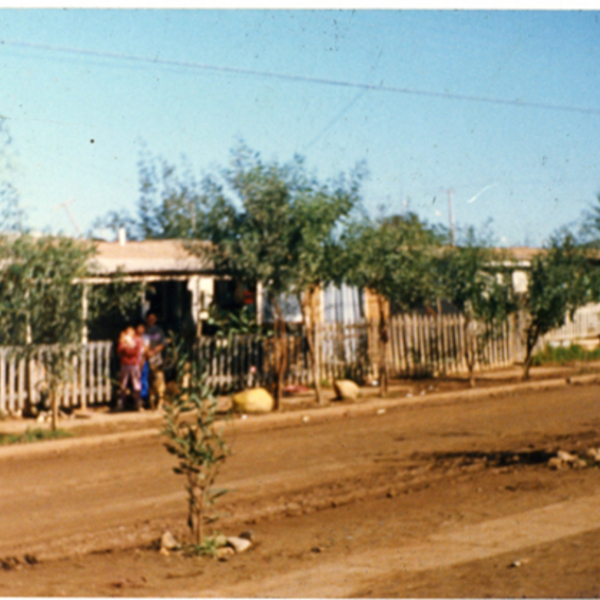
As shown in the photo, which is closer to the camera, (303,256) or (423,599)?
(423,599)

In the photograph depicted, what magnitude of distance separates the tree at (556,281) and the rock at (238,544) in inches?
571

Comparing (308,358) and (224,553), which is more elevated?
(308,358)

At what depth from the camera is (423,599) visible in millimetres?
4988

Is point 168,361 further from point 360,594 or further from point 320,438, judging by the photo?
point 360,594

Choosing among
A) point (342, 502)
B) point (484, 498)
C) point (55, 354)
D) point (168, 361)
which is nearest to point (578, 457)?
point (484, 498)

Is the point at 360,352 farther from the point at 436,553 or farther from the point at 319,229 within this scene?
the point at 436,553

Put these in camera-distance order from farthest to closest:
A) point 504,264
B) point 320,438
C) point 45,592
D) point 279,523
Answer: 1. point 504,264
2. point 320,438
3. point 279,523
4. point 45,592

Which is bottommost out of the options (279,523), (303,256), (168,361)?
(279,523)

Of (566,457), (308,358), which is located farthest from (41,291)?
(566,457)

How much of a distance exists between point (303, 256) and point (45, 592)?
10454 mm

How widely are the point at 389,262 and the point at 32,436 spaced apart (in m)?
8.26

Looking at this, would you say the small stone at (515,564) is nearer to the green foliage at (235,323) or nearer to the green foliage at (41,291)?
the green foliage at (41,291)

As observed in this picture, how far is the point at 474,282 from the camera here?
18891mm

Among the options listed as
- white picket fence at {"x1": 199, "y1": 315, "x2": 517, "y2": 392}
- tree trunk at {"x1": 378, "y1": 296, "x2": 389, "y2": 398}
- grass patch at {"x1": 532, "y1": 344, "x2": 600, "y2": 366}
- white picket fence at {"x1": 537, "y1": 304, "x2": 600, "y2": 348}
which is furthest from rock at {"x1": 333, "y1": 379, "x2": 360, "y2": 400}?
white picket fence at {"x1": 537, "y1": 304, "x2": 600, "y2": 348}
